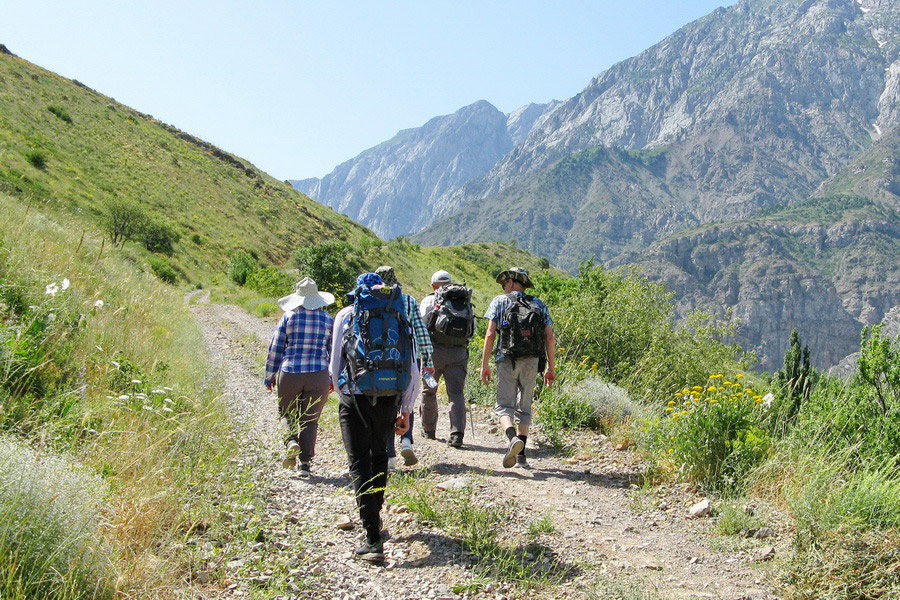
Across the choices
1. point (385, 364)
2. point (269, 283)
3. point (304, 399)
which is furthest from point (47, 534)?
point (269, 283)

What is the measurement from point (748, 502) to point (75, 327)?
20.6 feet

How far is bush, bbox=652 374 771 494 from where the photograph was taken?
5.30 metres

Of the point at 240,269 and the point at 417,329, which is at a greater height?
the point at 240,269

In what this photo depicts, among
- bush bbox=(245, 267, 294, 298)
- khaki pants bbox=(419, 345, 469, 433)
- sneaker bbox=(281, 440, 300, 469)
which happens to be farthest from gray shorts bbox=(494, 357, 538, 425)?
bush bbox=(245, 267, 294, 298)

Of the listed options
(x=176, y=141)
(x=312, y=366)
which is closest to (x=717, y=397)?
(x=312, y=366)

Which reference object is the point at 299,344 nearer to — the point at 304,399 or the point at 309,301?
the point at 309,301

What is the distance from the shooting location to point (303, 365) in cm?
609

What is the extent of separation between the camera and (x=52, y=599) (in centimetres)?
240

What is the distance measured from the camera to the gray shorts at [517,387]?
6426mm

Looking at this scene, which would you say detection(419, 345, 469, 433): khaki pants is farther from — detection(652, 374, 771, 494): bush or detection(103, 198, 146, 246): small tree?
detection(103, 198, 146, 246): small tree

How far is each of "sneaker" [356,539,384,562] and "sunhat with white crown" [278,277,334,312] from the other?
278 cm

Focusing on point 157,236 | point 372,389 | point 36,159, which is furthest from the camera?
point 157,236

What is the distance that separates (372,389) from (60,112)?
195ft

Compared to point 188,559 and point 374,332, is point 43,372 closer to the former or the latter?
point 188,559
